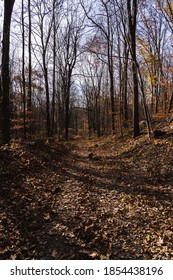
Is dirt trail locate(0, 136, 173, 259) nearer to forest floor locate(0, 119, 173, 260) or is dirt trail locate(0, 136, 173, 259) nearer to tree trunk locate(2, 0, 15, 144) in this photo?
forest floor locate(0, 119, 173, 260)

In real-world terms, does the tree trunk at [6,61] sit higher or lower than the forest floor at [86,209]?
higher

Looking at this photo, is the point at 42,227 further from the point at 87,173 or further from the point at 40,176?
the point at 87,173

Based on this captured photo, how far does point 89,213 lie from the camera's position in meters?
5.52

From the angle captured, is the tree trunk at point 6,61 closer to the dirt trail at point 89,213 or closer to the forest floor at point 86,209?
the forest floor at point 86,209

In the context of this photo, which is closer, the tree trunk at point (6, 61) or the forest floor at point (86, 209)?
the forest floor at point (86, 209)

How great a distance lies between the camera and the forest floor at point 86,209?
399 cm

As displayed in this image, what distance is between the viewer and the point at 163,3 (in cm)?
1869

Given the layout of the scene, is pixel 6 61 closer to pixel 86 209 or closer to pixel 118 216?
pixel 86 209

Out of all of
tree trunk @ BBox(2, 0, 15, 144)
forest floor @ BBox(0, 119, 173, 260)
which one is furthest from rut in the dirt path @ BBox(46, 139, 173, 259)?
tree trunk @ BBox(2, 0, 15, 144)

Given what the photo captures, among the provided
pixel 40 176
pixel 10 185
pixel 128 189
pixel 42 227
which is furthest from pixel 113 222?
pixel 40 176

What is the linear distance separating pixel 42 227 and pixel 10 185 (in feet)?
8.44

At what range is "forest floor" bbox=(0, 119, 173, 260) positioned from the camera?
13.1ft

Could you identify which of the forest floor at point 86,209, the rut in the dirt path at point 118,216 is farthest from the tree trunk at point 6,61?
the rut in the dirt path at point 118,216

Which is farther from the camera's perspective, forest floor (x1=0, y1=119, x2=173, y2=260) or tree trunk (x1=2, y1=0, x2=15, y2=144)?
tree trunk (x1=2, y1=0, x2=15, y2=144)
